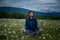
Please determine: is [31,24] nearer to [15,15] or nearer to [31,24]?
[31,24]

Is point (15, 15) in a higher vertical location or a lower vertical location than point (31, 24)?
higher

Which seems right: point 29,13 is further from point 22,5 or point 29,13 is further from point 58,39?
point 58,39

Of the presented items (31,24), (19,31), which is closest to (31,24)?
(31,24)

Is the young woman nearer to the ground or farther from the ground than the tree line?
nearer to the ground

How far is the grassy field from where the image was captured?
172cm

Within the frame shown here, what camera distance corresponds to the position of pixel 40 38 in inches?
67.4

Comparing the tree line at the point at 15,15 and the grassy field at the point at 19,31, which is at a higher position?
the tree line at the point at 15,15

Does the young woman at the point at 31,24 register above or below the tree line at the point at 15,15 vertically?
below

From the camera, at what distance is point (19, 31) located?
1750mm

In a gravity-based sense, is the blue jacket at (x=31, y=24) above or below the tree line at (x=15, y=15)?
below

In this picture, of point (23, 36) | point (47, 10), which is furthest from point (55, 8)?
point (23, 36)

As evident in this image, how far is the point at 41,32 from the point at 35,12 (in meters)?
0.26

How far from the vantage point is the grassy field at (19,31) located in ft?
5.65

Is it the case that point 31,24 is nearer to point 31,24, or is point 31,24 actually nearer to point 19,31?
point 31,24
